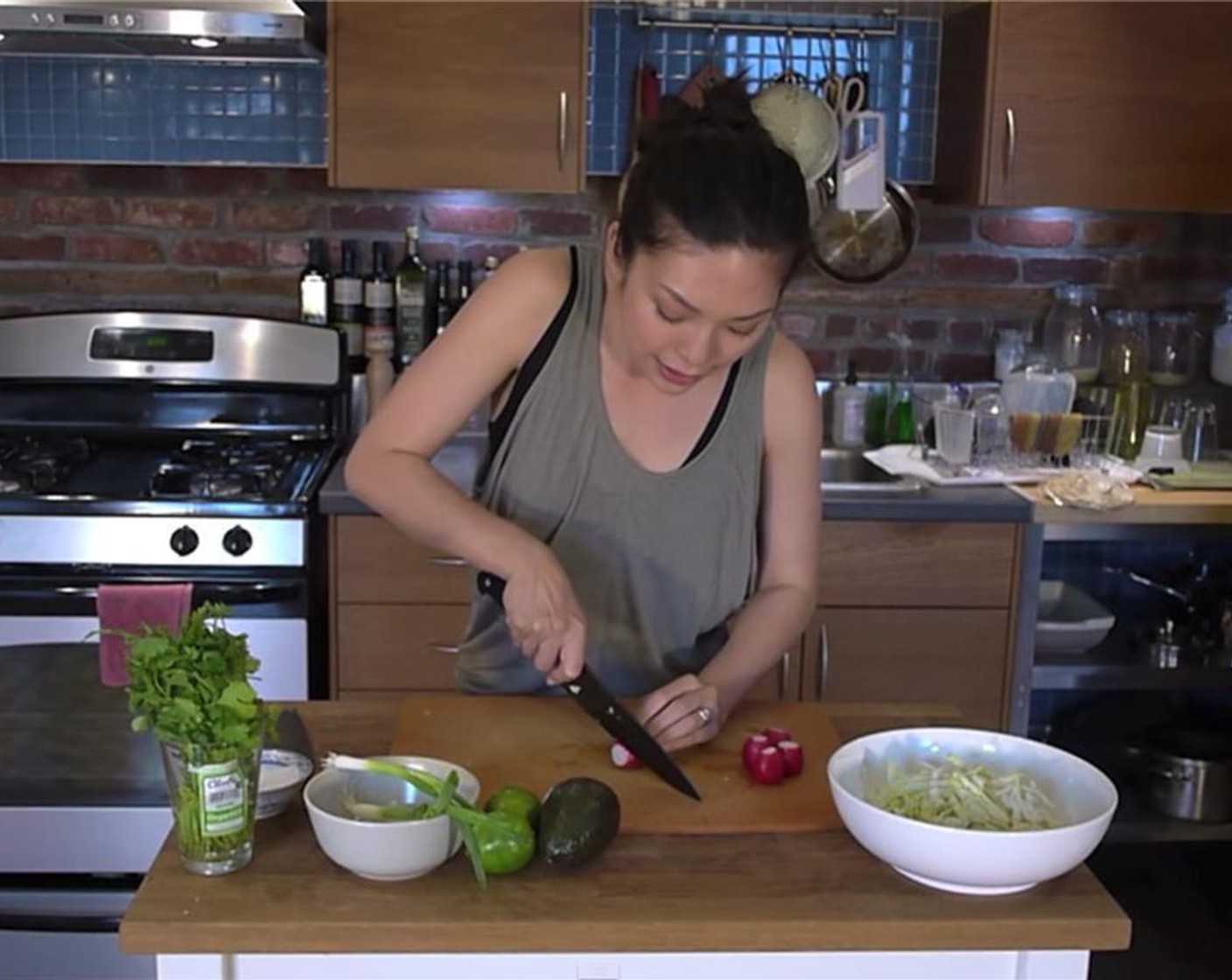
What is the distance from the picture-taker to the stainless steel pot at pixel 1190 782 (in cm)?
283

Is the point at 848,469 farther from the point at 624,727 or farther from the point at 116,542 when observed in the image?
the point at 624,727

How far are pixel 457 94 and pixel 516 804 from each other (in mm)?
1796

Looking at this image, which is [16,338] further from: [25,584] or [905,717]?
[905,717]

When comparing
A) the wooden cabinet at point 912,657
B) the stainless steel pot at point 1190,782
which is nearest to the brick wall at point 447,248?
the wooden cabinet at point 912,657

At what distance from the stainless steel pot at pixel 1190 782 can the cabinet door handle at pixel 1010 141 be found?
1.18 m

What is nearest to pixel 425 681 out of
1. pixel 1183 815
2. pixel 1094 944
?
pixel 1183 815

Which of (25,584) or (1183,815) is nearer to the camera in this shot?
(25,584)

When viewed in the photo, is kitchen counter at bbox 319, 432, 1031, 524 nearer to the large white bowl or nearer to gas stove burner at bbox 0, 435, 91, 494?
gas stove burner at bbox 0, 435, 91, 494

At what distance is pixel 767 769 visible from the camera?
52.9 inches

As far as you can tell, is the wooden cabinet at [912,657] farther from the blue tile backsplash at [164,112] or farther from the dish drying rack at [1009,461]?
the blue tile backsplash at [164,112]

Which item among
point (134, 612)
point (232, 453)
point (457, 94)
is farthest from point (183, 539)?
point (457, 94)

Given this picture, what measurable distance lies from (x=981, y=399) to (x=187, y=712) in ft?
6.88

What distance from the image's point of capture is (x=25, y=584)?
251 centimetres

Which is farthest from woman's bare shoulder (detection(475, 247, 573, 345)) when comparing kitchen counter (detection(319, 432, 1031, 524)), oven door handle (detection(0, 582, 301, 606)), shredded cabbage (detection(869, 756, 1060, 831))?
oven door handle (detection(0, 582, 301, 606))
